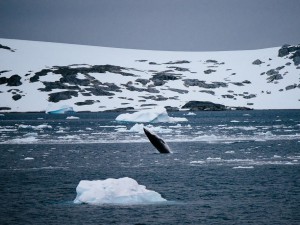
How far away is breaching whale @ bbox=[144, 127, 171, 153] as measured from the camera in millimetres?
56094

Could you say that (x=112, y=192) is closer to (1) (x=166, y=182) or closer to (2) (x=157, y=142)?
(1) (x=166, y=182)

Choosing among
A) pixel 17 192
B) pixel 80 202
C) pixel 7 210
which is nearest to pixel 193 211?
pixel 80 202

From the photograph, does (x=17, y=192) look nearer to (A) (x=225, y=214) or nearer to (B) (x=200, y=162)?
(A) (x=225, y=214)

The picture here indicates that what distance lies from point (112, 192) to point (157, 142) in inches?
1152

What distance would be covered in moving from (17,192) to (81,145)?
36.7m

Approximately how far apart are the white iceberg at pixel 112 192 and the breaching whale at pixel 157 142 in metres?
27.2

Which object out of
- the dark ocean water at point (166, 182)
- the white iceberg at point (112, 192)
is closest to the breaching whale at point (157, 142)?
the dark ocean water at point (166, 182)

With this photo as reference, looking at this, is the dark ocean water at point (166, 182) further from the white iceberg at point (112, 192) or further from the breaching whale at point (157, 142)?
the breaching whale at point (157, 142)

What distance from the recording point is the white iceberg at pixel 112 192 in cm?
2814

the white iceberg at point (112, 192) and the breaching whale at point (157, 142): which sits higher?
the breaching whale at point (157, 142)

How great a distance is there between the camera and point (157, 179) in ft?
124

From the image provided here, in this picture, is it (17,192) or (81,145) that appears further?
(81,145)

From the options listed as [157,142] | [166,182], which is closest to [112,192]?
[166,182]

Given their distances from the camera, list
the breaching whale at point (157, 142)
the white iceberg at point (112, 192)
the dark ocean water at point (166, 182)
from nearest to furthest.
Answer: the dark ocean water at point (166, 182) < the white iceberg at point (112, 192) < the breaching whale at point (157, 142)
